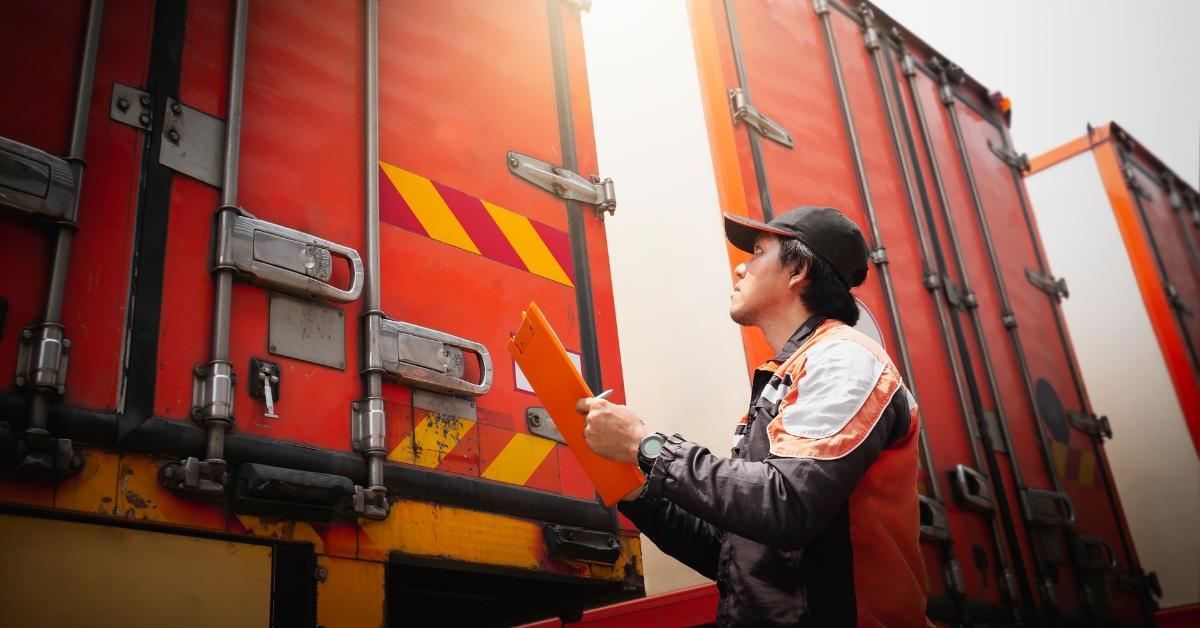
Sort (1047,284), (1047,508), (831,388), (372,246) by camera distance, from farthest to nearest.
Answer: (1047,284) → (1047,508) → (372,246) → (831,388)

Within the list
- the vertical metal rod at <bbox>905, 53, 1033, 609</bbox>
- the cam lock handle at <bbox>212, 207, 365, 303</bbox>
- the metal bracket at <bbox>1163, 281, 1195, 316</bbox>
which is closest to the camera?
the cam lock handle at <bbox>212, 207, 365, 303</bbox>

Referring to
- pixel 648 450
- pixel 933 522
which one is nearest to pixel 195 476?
pixel 648 450

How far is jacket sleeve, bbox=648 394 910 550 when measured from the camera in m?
1.60

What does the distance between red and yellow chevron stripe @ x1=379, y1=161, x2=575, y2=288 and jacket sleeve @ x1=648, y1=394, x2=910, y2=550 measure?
3.42 feet

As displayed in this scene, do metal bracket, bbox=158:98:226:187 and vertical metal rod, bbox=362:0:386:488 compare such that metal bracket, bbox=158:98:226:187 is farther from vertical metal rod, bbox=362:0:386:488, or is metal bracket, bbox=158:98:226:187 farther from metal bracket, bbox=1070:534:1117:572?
metal bracket, bbox=1070:534:1117:572

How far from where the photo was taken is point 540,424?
8.20 ft

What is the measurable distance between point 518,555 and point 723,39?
2.40m

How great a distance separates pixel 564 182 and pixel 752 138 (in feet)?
3.68

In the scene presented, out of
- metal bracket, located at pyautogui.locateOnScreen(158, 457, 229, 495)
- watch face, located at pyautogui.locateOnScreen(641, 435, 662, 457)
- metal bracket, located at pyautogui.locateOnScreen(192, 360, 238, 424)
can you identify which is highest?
metal bracket, located at pyautogui.locateOnScreen(192, 360, 238, 424)

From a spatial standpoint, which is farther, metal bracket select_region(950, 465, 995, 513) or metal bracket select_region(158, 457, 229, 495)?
metal bracket select_region(950, 465, 995, 513)

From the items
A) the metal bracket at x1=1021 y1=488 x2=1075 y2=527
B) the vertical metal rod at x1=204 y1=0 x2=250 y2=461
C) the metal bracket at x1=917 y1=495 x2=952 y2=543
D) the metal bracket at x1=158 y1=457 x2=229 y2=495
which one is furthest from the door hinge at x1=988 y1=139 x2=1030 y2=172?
the metal bracket at x1=158 y1=457 x2=229 y2=495

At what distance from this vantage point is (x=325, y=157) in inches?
90.7

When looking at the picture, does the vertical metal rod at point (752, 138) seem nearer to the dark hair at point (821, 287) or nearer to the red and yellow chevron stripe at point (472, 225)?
the red and yellow chevron stripe at point (472, 225)

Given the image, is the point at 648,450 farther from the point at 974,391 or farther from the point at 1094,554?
the point at 1094,554
